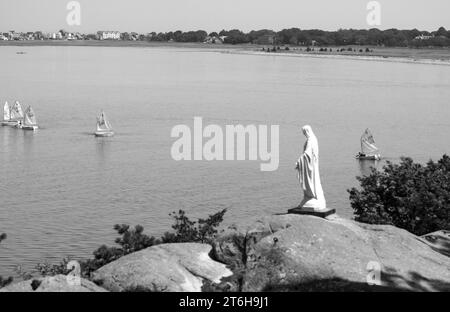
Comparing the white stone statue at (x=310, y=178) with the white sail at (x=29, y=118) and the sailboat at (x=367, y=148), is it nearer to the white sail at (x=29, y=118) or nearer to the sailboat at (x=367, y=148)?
the sailboat at (x=367, y=148)

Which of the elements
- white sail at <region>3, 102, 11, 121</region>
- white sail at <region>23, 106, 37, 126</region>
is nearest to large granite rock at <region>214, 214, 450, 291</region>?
white sail at <region>23, 106, 37, 126</region>

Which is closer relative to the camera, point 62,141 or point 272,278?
point 272,278

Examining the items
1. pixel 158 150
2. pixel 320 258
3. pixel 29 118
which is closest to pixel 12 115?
pixel 29 118

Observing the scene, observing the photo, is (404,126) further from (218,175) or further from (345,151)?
(218,175)

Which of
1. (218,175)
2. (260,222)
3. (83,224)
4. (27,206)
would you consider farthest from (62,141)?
(260,222)

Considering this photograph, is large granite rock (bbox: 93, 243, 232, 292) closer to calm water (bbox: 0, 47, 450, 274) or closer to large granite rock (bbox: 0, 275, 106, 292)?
large granite rock (bbox: 0, 275, 106, 292)

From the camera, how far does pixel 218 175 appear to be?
59438mm

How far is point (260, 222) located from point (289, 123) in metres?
69.1

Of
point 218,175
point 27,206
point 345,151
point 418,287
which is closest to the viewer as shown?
point 418,287

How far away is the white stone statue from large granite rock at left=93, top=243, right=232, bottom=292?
3.64 m

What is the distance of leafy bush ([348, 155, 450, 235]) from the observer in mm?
33594

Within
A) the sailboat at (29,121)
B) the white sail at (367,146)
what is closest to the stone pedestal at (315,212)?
the white sail at (367,146)

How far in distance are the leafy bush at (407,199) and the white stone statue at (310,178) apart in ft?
34.8

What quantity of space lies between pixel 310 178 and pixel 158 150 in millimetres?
48469
